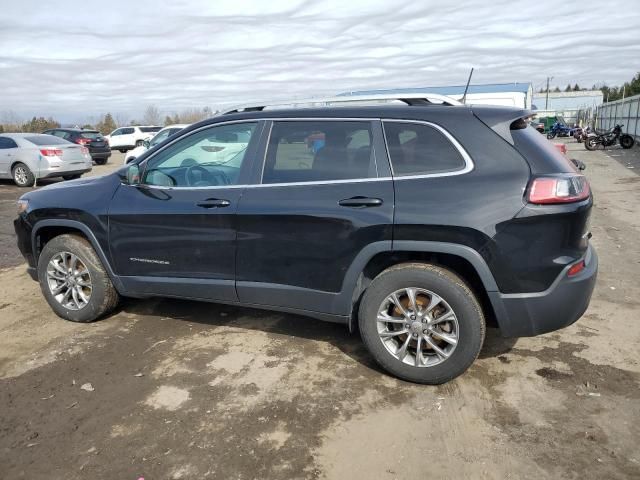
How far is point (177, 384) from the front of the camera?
11.7 feet

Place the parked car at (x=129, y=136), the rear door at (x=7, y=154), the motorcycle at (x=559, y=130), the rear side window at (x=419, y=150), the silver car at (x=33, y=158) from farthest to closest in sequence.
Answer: the motorcycle at (x=559, y=130) → the parked car at (x=129, y=136) → the rear door at (x=7, y=154) → the silver car at (x=33, y=158) → the rear side window at (x=419, y=150)

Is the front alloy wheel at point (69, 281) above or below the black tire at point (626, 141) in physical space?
above

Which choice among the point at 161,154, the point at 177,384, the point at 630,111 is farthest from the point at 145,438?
the point at 630,111

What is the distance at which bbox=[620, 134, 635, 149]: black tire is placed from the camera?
2358cm

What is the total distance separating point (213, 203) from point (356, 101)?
133 cm

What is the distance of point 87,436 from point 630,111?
97.5 ft

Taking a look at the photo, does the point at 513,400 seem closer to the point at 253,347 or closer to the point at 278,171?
the point at 253,347

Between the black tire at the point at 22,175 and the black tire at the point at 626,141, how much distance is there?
24166mm

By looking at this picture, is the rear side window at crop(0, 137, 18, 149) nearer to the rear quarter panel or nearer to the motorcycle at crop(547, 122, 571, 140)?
the rear quarter panel

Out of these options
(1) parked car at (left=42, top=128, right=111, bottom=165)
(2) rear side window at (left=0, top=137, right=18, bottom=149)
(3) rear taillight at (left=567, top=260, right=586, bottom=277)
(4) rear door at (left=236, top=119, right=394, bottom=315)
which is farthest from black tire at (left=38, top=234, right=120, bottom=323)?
(1) parked car at (left=42, top=128, right=111, bottom=165)

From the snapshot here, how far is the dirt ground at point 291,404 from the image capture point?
8.95 ft

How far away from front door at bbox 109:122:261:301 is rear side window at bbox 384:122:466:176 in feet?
3.51

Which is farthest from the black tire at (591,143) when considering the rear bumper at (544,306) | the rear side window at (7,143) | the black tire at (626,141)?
the rear bumper at (544,306)

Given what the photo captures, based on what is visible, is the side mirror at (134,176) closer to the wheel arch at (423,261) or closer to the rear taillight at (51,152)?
the wheel arch at (423,261)
